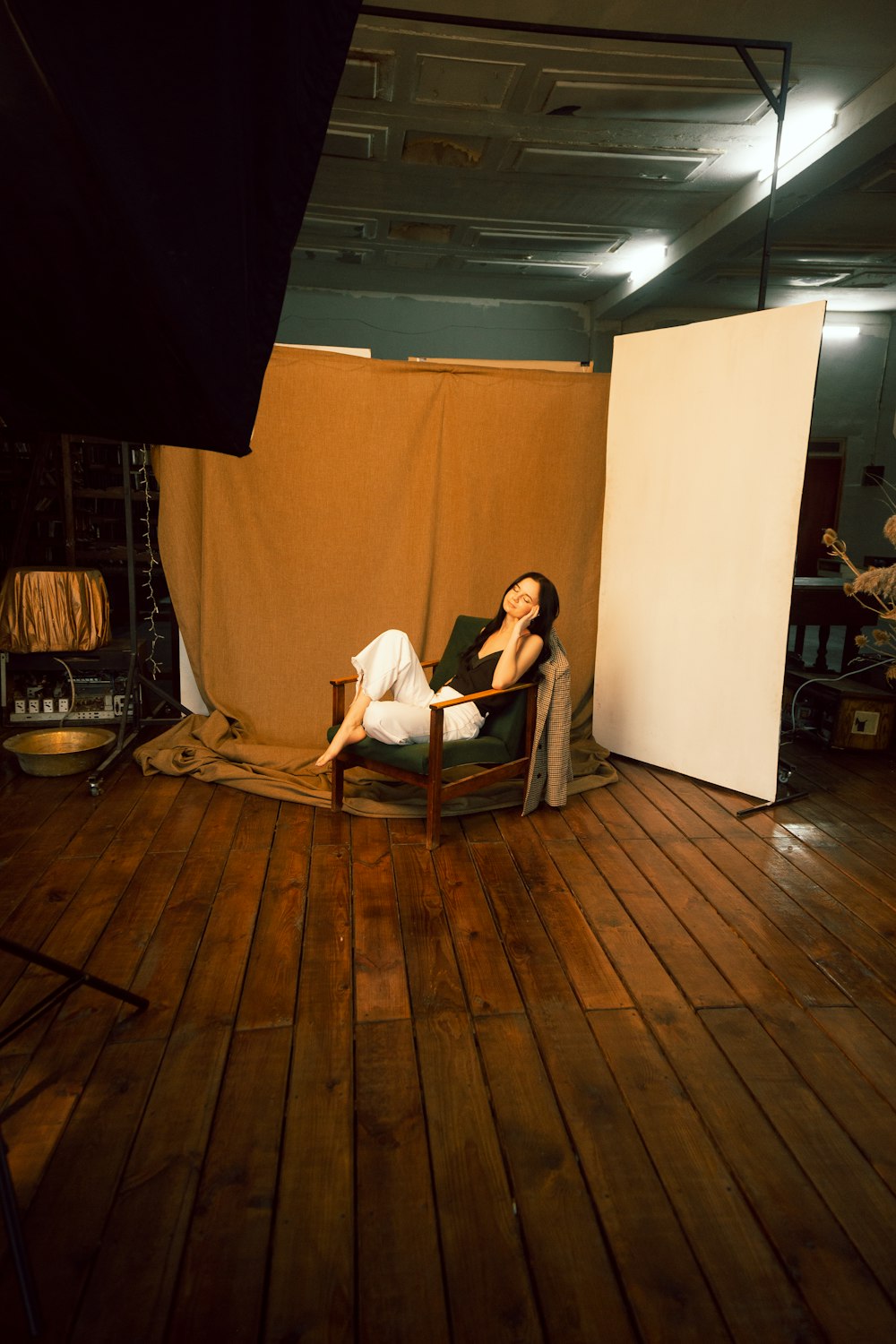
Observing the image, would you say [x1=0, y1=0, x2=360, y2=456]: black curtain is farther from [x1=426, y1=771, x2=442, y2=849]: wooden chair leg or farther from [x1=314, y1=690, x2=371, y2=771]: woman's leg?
[x1=314, y1=690, x2=371, y2=771]: woman's leg

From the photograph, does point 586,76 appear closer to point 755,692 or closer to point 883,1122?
point 755,692

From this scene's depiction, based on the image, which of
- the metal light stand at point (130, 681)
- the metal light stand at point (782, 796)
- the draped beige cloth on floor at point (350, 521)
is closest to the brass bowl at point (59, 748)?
the metal light stand at point (130, 681)

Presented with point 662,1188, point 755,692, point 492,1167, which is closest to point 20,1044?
point 492,1167

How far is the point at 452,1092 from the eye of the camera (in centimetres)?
181

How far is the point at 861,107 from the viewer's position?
4410 mm

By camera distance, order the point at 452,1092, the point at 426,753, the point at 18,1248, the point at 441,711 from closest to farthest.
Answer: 1. the point at 18,1248
2. the point at 452,1092
3. the point at 441,711
4. the point at 426,753

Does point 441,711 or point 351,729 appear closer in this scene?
point 441,711

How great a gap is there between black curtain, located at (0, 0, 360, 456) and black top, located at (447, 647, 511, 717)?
2735 millimetres

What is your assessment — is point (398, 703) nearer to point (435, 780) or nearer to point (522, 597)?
point (435, 780)

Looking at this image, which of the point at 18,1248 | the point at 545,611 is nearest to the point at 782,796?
the point at 545,611

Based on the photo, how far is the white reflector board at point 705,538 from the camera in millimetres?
3449

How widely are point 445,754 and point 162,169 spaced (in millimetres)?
2815

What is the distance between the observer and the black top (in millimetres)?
3475

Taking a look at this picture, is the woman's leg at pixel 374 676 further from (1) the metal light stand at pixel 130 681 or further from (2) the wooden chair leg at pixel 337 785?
(1) the metal light stand at pixel 130 681
